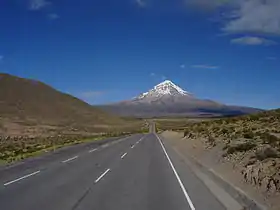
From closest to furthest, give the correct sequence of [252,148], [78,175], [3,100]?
[78,175], [252,148], [3,100]

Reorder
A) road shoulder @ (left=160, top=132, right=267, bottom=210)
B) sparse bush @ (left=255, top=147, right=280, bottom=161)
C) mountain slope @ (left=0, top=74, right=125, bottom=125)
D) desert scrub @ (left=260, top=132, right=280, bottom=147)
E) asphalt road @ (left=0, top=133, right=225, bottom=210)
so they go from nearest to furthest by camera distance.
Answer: road shoulder @ (left=160, top=132, right=267, bottom=210), asphalt road @ (left=0, top=133, right=225, bottom=210), sparse bush @ (left=255, top=147, right=280, bottom=161), desert scrub @ (left=260, top=132, right=280, bottom=147), mountain slope @ (left=0, top=74, right=125, bottom=125)

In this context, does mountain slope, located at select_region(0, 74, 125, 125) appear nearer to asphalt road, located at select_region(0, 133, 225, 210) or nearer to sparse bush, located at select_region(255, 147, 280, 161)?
asphalt road, located at select_region(0, 133, 225, 210)

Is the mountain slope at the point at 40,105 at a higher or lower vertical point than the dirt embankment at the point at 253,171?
higher

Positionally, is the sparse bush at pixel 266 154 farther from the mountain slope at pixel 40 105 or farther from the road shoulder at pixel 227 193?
the mountain slope at pixel 40 105

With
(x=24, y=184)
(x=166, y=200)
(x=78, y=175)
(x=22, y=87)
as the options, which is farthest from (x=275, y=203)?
(x=22, y=87)

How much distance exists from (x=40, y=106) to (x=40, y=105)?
1.31 m

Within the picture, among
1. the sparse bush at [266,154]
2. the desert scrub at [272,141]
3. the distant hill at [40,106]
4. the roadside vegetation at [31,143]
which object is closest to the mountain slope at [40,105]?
the distant hill at [40,106]

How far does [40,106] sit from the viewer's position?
498ft

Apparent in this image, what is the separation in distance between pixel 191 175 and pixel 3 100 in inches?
5244

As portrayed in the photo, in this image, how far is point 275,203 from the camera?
11586 millimetres

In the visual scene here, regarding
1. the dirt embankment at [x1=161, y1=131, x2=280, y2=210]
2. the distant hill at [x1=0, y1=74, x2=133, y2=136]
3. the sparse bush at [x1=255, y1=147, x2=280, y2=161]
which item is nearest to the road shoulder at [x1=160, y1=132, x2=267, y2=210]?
the dirt embankment at [x1=161, y1=131, x2=280, y2=210]

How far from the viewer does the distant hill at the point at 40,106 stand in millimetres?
135375

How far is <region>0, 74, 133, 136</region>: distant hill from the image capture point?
135375 millimetres

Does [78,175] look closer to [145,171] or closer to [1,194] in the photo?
[145,171]
